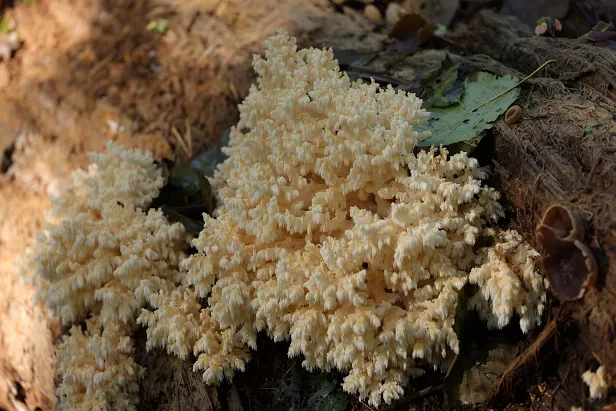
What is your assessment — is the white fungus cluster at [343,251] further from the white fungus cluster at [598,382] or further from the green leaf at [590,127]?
the green leaf at [590,127]

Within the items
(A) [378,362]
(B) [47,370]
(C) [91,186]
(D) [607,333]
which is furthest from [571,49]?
(B) [47,370]

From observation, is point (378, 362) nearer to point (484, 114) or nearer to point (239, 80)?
point (484, 114)

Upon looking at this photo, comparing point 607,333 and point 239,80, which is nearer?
point 607,333

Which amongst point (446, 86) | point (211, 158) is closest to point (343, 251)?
point (446, 86)

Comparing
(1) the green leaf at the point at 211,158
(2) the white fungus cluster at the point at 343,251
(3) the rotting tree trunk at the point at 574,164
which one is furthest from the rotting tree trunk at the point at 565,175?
(1) the green leaf at the point at 211,158

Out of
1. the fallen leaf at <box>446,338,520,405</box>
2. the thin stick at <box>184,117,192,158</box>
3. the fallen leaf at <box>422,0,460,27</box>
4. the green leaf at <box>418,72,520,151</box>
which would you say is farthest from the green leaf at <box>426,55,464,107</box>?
the thin stick at <box>184,117,192,158</box>

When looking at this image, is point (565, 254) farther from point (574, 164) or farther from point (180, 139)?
point (180, 139)
